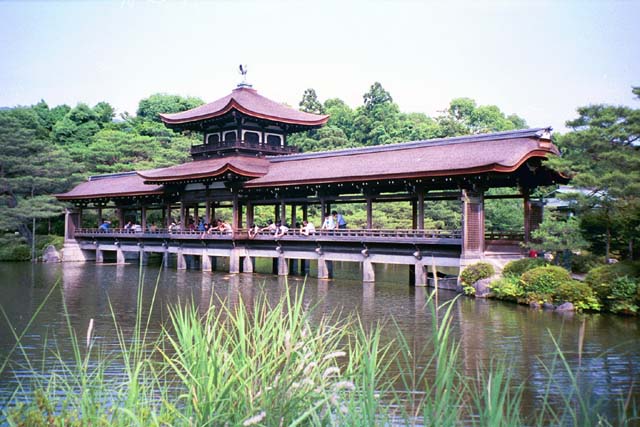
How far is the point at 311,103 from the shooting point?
6112 centimetres

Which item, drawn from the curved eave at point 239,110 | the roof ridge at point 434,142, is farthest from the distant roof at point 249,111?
the roof ridge at point 434,142

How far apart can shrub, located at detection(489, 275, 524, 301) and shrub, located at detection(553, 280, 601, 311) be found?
1145mm

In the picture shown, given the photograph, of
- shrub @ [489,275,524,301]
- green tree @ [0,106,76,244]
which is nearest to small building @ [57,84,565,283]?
green tree @ [0,106,76,244]

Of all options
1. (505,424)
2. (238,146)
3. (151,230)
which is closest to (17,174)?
(151,230)

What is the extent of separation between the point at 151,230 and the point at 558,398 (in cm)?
2458

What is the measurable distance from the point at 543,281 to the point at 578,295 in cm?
99

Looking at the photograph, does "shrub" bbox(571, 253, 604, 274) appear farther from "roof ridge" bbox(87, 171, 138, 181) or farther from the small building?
"roof ridge" bbox(87, 171, 138, 181)

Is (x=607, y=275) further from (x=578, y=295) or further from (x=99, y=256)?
(x=99, y=256)

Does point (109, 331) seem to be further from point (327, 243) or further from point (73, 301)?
point (327, 243)

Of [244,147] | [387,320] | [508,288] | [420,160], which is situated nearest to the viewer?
[387,320]

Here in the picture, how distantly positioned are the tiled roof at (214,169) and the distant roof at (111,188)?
3.09 ft

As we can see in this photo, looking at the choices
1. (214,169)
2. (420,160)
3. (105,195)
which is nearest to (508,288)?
(420,160)

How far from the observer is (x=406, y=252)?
1992 cm

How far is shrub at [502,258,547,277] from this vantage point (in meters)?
16.3
